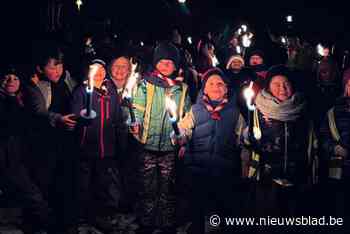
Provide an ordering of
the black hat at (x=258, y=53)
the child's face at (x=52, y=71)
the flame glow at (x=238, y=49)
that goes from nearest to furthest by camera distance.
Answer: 1. the child's face at (x=52, y=71)
2. the black hat at (x=258, y=53)
3. the flame glow at (x=238, y=49)

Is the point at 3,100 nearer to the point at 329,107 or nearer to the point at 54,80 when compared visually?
the point at 54,80

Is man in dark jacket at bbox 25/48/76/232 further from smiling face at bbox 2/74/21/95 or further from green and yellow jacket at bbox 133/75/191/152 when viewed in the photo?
green and yellow jacket at bbox 133/75/191/152

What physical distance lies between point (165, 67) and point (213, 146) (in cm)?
153

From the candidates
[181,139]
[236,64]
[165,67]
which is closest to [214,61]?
[236,64]

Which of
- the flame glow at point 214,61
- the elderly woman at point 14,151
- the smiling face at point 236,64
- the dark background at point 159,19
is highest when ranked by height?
the dark background at point 159,19

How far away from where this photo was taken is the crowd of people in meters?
8.26

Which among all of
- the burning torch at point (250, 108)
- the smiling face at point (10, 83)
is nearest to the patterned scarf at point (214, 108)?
the burning torch at point (250, 108)

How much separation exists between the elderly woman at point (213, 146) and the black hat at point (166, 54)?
2.00 feet

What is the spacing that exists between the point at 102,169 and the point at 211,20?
9.30m

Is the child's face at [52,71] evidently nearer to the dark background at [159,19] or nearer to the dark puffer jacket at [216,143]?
the dark background at [159,19]

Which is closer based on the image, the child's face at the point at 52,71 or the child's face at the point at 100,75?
the child's face at the point at 100,75

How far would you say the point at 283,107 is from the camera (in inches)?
323

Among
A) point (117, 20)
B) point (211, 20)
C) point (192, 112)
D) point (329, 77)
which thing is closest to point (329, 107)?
point (329, 77)

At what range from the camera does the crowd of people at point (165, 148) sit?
8258 mm
